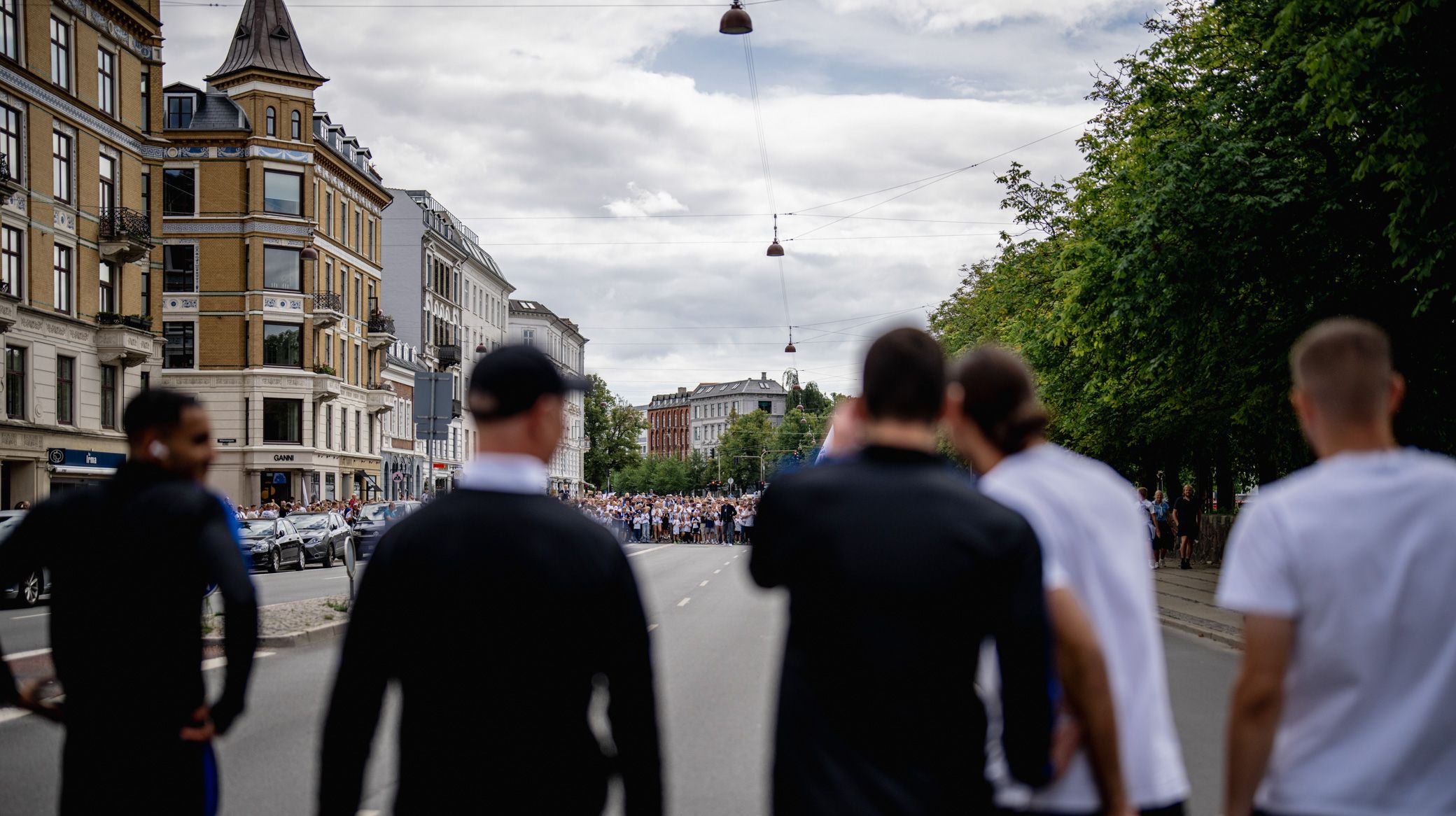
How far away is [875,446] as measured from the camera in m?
2.82

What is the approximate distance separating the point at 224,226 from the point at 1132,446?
36871 millimetres

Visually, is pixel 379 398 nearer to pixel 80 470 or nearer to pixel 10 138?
pixel 80 470

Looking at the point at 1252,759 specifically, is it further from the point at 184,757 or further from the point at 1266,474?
the point at 1266,474

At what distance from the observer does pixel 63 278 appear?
119 feet

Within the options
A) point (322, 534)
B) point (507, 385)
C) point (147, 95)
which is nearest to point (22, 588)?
point (322, 534)

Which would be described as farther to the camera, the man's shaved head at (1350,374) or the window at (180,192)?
the window at (180,192)

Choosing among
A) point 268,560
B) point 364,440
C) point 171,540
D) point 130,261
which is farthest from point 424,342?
point 171,540

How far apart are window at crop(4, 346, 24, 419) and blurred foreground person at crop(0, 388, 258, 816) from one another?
32.9m

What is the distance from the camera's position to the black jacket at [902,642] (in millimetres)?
2680

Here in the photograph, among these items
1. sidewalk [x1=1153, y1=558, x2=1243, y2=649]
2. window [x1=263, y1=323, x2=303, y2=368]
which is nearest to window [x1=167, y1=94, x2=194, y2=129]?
window [x1=263, y1=323, x2=303, y2=368]

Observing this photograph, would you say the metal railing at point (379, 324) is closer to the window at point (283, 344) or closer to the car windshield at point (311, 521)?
the window at point (283, 344)

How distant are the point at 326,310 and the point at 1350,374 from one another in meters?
57.2

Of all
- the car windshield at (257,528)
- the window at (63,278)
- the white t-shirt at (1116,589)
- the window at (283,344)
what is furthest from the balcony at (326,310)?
the white t-shirt at (1116,589)

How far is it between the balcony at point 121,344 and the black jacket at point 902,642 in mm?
38683
